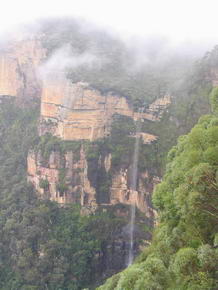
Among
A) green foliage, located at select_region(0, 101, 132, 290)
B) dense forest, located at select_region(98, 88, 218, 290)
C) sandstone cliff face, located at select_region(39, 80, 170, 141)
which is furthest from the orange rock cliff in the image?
dense forest, located at select_region(98, 88, 218, 290)

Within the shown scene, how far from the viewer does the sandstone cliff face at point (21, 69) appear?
26309mm

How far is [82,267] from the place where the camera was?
68.7 ft

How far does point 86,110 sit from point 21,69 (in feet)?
25.2

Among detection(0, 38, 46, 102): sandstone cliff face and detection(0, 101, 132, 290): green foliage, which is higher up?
detection(0, 38, 46, 102): sandstone cliff face

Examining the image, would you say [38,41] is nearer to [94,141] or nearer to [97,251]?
[94,141]

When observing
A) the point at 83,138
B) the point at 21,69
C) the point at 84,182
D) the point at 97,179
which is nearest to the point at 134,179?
the point at 97,179

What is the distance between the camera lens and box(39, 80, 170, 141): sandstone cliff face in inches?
872

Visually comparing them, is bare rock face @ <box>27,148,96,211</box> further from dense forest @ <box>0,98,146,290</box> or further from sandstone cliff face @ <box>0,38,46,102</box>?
sandstone cliff face @ <box>0,38,46,102</box>

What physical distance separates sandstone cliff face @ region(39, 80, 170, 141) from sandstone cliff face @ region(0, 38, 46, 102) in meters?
4.66

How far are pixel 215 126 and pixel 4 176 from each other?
19.4 metres

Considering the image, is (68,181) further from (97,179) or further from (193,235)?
(193,235)

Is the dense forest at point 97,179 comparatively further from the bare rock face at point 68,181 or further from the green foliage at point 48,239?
the bare rock face at point 68,181

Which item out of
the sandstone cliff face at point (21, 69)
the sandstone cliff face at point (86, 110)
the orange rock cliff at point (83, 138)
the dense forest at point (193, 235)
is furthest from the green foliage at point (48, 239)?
the dense forest at point (193, 235)

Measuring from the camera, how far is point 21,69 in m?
27.3
